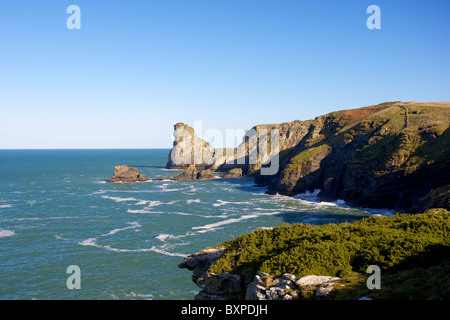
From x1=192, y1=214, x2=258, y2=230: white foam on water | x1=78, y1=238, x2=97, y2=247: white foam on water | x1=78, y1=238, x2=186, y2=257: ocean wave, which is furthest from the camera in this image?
x1=192, y1=214, x2=258, y2=230: white foam on water

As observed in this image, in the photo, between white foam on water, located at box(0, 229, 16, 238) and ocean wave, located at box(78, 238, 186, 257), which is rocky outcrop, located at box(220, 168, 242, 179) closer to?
white foam on water, located at box(0, 229, 16, 238)

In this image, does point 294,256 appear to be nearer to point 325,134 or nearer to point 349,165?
point 349,165

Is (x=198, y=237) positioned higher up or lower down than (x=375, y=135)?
lower down

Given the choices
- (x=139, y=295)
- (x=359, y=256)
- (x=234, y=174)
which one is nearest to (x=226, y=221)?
(x=139, y=295)

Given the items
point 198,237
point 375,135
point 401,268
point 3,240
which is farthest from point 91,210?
point 375,135

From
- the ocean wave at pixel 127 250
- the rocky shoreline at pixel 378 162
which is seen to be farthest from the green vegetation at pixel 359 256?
the ocean wave at pixel 127 250

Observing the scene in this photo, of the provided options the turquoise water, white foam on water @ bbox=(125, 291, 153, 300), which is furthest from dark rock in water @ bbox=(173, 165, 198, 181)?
white foam on water @ bbox=(125, 291, 153, 300)
